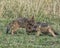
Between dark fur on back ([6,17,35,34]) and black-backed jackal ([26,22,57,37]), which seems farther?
dark fur on back ([6,17,35,34])

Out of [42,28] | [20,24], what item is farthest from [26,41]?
[20,24]

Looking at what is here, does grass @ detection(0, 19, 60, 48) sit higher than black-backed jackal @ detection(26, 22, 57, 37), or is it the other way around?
black-backed jackal @ detection(26, 22, 57, 37)

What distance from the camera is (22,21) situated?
7.84 meters

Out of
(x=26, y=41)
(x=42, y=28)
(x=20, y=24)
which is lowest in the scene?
(x=26, y=41)

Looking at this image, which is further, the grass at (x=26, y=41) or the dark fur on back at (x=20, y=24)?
the dark fur on back at (x=20, y=24)

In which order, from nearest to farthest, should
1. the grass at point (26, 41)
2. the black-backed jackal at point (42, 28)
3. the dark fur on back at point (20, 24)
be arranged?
the grass at point (26, 41)
the black-backed jackal at point (42, 28)
the dark fur on back at point (20, 24)

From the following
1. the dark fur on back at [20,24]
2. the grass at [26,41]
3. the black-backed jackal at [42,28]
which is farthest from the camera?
the dark fur on back at [20,24]

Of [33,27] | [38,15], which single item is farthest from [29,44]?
[38,15]

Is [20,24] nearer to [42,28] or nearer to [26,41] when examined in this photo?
[42,28]

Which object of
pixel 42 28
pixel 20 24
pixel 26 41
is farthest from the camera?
pixel 20 24

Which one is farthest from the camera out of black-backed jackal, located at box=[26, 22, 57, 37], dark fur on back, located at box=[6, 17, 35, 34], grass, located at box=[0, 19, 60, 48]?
dark fur on back, located at box=[6, 17, 35, 34]

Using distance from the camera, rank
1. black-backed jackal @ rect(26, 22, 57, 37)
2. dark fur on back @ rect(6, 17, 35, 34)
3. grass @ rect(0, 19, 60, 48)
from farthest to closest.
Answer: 1. dark fur on back @ rect(6, 17, 35, 34)
2. black-backed jackal @ rect(26, 22, 57, 37)
3. grass @ rect(0, 19, 60, 48)

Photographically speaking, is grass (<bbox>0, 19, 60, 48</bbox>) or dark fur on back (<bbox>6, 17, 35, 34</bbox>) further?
dark fur on back (<bbox>6, 17, 35, 34</bbox>)

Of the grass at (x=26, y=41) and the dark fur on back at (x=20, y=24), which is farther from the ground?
the dark fur on back at (x=20, y=24)
